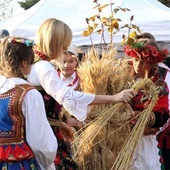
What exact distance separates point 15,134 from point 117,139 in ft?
3.24

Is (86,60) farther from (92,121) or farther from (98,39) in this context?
(98,39)

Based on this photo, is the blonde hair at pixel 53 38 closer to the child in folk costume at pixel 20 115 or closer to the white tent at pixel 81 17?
the child in folk costume at pixel 20 115

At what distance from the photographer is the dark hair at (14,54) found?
2.07m

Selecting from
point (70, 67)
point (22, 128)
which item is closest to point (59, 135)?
point (22, 128)

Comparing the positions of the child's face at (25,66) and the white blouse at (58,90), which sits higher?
the child's face at (25,66)

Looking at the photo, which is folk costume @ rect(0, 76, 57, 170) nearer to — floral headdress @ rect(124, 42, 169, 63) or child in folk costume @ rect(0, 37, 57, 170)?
child in folk costume @ rect(0, 37, 57, 170)

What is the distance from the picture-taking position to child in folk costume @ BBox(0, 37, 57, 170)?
2033 mm

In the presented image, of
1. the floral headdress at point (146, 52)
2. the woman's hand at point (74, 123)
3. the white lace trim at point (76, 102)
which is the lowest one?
the woman's hand at point (74, 123)

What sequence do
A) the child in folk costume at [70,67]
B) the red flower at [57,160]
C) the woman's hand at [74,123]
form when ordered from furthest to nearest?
the child in folk costume at [70,67] → the woman's hand at [74,123] → the red flower at [57,160]

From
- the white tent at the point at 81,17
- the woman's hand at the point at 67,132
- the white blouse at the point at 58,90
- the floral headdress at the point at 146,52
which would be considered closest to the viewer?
the white blouse at the point at 58,90

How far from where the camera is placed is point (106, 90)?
283cm

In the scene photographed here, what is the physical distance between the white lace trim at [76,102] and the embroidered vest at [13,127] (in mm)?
350

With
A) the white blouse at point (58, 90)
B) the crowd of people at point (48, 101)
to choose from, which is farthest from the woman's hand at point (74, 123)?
the white blouse at point (58, 90)

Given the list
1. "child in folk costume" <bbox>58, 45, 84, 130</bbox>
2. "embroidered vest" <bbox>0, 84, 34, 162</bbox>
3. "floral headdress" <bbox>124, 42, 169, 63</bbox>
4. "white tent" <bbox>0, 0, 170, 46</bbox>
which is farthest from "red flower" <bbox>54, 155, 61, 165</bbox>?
"white tent" <bbox>0, 0, 170, 46</bbox>
